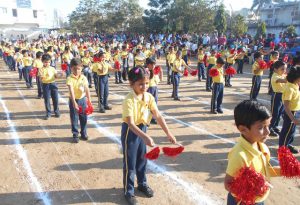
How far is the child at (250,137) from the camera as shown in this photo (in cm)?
269

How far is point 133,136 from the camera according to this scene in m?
4.38

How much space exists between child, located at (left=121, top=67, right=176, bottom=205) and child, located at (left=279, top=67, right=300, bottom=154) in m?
2.67

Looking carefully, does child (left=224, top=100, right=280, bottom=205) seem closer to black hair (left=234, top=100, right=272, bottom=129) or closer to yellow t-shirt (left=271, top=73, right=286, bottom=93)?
black hair (left=234, top=100, right=272, bottom=129)

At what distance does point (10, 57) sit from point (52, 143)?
1721cm

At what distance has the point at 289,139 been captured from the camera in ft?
20.2

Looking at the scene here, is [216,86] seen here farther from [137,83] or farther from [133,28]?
[133,28]

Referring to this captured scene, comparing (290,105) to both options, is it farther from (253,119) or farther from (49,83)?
(49,83)

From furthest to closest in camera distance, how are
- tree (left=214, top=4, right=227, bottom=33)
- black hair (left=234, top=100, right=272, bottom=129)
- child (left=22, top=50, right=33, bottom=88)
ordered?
tree (left=214, top=4, right=227, bottom=33), child (left=22, top=50, right=33, bottom=88), black hair (left=234, top=100, right=272, bottom=129)

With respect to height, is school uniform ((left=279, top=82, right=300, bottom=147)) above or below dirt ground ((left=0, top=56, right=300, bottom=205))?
above

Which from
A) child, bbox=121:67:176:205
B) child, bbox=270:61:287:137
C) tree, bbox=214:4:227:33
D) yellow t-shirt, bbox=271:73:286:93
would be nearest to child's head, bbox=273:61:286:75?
child, bbox=270:61:287:137

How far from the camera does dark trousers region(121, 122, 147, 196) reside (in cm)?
441

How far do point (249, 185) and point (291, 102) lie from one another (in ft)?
12.7

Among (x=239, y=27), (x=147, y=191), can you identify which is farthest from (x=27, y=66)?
(x=239, y=27)

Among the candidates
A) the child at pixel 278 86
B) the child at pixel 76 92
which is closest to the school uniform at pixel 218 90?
the child at pixel 278 86
